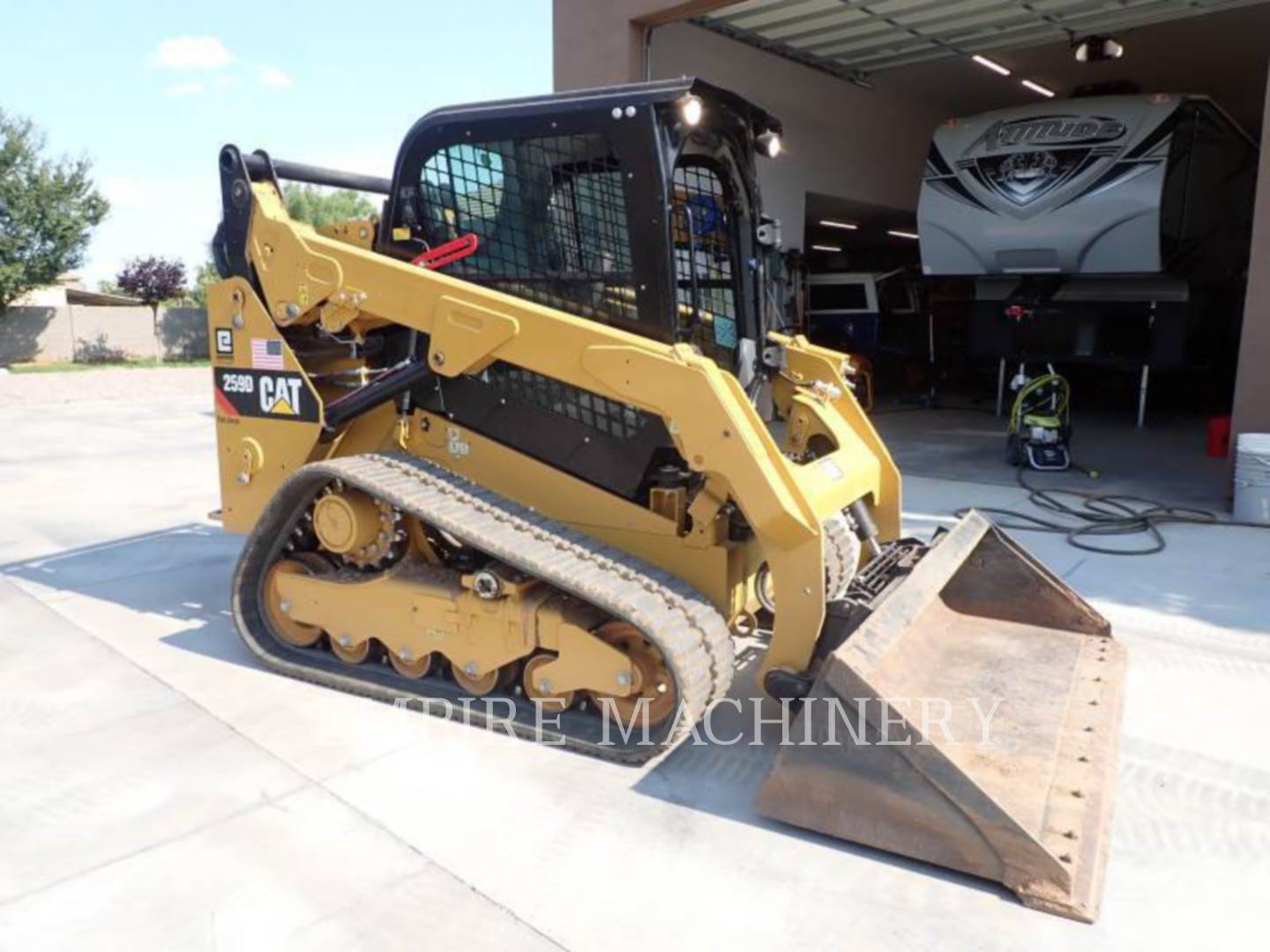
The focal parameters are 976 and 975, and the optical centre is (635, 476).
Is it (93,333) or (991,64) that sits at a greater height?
(991,64)

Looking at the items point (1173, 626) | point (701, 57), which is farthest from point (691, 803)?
point (701, 57)

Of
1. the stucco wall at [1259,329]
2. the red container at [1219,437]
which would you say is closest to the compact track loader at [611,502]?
the stucco wall at [1259,329]

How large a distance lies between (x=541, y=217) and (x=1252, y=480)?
542 cm

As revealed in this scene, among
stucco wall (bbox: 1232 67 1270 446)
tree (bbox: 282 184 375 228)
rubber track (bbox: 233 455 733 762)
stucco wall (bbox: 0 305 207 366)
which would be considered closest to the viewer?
rubber track (bbox: 233 455 733 762)

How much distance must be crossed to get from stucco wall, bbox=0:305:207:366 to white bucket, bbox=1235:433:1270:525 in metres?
22.3

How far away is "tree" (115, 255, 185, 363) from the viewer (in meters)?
28.5

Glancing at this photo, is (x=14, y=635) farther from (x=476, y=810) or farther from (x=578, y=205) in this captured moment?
(x=578, y=205)

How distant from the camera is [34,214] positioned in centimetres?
2441

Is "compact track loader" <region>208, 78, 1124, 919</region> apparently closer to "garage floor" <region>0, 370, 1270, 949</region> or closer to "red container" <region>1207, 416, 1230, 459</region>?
"garage floor" <region>0, 370, 1270, 949</region>

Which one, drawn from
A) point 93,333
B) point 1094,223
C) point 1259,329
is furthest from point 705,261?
point 93,333

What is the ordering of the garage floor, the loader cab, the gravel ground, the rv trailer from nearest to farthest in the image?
the garage floor
the loader cab
the rv trailer
the gravel ground

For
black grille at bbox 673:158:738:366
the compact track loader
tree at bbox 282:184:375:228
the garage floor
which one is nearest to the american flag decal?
the compact track loader

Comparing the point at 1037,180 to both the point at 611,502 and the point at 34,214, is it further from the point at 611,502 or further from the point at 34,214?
the point at 34,214

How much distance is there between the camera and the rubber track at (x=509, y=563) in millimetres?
3000
